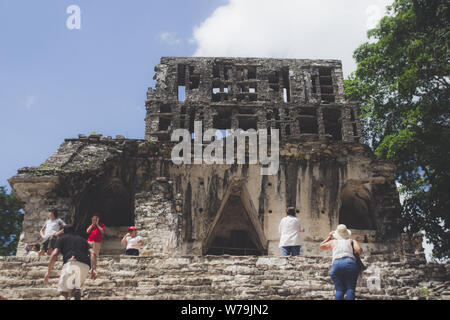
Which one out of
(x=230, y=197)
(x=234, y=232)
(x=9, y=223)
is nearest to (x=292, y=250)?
(x=230, y=197)

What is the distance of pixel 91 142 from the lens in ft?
73.6

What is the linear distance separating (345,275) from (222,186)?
43.1ft

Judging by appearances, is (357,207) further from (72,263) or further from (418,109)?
(72,263)

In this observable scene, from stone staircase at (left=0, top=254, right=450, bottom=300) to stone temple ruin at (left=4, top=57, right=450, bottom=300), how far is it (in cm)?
3

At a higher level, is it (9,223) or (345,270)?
(9,223)

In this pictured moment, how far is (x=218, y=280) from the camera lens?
11.8 metres

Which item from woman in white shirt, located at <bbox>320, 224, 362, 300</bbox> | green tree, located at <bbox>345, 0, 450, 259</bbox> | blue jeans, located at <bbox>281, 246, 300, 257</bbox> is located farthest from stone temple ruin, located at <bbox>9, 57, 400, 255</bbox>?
woman in white shirt, located at <bbox>320, 224, 362, 300</bbox>

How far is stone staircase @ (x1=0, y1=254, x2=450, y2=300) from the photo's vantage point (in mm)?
11047

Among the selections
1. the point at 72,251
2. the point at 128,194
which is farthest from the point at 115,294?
the point at 128,194

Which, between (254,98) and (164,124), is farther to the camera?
(254,98)

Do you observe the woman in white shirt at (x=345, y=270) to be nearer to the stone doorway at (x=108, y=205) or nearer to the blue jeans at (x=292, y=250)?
the blue jeans at (x=292, y=250)

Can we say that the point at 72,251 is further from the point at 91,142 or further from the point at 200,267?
the point at 91,142

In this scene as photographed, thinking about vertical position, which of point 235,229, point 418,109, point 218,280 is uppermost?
point 418,109

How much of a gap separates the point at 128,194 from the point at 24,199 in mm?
4767
